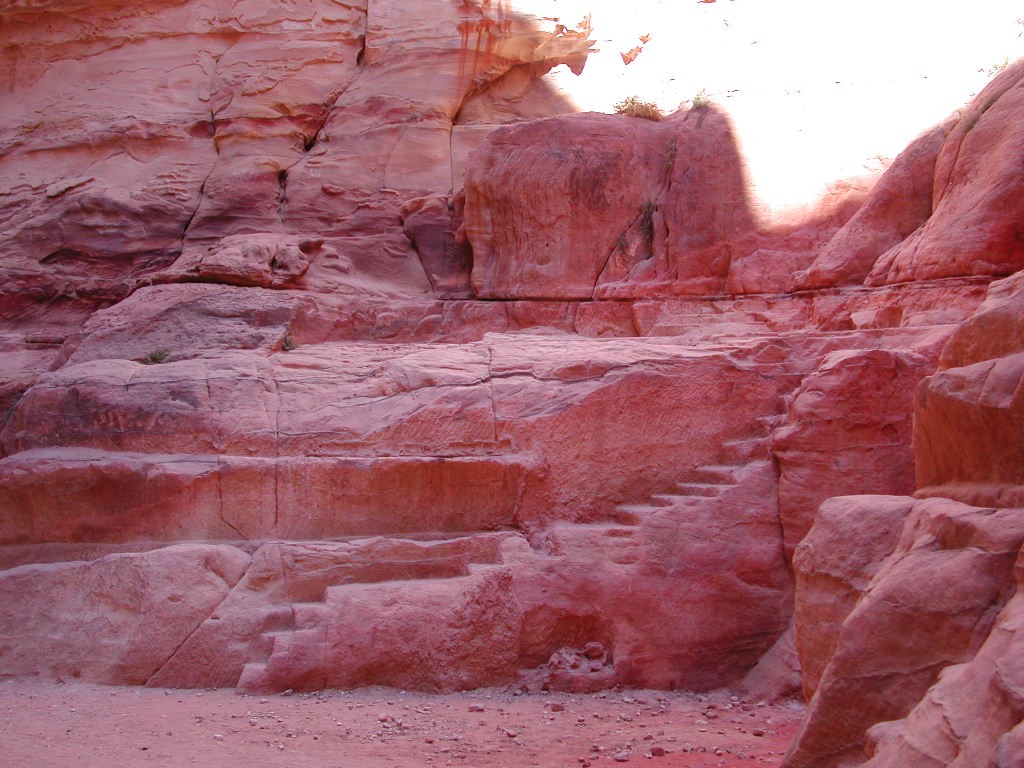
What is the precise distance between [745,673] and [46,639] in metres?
5.61

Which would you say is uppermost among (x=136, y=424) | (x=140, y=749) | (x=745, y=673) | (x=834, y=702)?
(x=834, y=702)

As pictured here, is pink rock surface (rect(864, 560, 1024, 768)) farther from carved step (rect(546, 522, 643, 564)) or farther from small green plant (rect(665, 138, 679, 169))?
small green plant (rect(665, 138, 679, 169))

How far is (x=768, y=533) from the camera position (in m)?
8.07

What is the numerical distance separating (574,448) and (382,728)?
3082 millimetres

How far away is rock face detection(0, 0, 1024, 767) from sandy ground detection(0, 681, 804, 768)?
0.25 m

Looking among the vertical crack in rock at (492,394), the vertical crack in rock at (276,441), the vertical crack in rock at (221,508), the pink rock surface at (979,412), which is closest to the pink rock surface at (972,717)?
the pink rock surface at (979,412)

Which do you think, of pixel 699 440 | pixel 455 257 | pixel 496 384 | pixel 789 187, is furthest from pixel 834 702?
pixel 455 257

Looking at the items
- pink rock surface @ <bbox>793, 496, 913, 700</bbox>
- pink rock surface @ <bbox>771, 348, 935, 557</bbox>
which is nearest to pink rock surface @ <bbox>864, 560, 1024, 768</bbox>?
pink rock surface @ <bbox>793, 496, 913, 700</bbox>

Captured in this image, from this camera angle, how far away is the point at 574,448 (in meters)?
8.58

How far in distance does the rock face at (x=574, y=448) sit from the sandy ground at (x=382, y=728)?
253 millimetres

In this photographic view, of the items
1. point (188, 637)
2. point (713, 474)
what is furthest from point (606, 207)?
point (188, 637)

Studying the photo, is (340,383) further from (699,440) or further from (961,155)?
(961,155)

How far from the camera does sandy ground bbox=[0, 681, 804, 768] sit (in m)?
5.77

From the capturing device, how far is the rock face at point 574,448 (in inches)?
181
